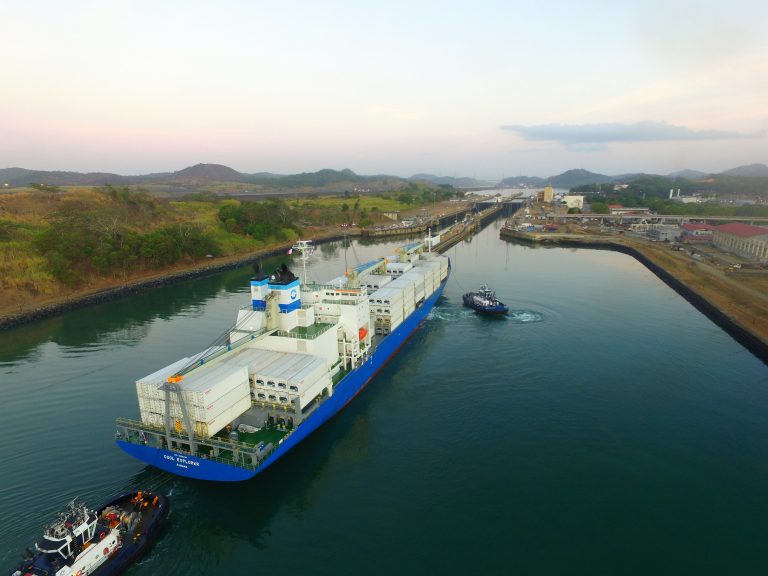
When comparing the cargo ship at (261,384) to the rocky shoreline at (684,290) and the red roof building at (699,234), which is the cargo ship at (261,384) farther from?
the red roof building at (699,234)

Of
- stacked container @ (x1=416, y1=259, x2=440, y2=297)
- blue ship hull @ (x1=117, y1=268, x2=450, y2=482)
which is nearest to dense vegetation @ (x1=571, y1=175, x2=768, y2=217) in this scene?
stacked container @ (x1=416, y1=259, x2=440, y2=297)

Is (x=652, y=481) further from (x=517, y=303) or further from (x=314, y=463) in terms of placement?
(x=517, y=303)

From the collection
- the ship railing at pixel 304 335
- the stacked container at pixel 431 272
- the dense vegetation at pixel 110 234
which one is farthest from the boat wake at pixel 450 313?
the dense vegetation at pixel 110 234

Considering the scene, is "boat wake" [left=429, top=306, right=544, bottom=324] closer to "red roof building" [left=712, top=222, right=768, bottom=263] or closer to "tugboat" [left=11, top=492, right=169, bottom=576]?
"tugboat" [left=11, top=492, right=169, bottom=576]

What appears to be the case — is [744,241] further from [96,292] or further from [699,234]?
[96,292]


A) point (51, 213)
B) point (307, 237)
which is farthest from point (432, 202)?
point (51, 213)

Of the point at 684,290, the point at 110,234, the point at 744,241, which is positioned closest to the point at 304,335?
the point at 684,290
